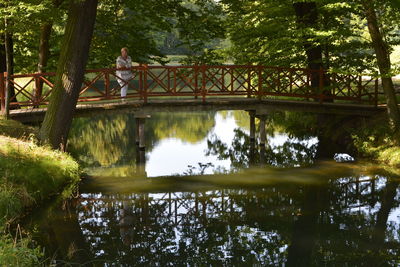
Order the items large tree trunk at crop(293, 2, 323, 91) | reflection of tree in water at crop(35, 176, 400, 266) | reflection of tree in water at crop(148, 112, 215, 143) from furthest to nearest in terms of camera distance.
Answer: reflection of tree in water at crop(148, 112, 215, 143)
large tree trunk at crop(293, 2, 323, 91)
reflection of tree in water at crop(35, 176, 400, 266)

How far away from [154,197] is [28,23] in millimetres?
5646

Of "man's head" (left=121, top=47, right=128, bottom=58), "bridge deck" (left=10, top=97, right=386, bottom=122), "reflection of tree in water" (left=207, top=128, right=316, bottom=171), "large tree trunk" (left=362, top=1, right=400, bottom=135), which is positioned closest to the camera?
"large tree trunk" (left=362, top=1, right=400, bottom=135)

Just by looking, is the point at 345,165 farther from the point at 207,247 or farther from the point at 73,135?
the point at 73,135

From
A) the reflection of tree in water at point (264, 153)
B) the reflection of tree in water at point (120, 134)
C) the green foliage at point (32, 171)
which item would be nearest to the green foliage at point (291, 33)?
the reflection of tree in water at point (264, 153)

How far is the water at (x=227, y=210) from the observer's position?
27.4ft

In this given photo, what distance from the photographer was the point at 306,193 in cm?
1196

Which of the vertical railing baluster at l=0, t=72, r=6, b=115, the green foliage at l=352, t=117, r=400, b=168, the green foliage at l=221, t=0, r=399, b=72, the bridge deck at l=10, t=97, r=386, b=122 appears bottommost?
the green foliage at l=352, t=117, r=400, b=168

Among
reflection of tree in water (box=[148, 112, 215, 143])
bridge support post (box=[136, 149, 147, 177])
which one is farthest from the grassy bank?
reflection of tree in water (box=[148, 112, 215, 143])

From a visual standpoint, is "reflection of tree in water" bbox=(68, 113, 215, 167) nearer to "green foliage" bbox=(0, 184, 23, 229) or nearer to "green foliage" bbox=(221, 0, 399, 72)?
"green foliage" bbox=(221, 0, 399, 72)

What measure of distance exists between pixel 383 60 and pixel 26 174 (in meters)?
9.83

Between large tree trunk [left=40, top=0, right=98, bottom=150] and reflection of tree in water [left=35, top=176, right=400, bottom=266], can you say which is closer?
reflection of tree in water [left=35, top=176, right=400, bottom=266]

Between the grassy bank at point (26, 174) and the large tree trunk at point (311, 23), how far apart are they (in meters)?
9.03

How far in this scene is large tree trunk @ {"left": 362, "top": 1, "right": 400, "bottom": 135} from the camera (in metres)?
14.4

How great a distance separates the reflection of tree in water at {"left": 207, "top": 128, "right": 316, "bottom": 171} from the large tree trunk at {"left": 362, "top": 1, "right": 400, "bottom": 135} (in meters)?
2.61
